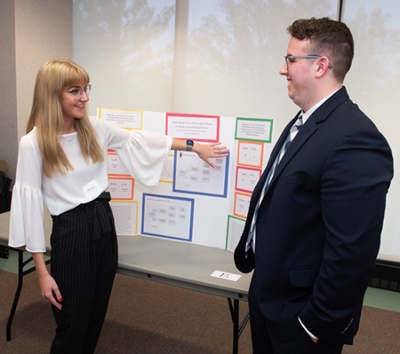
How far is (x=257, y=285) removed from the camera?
1.23 m

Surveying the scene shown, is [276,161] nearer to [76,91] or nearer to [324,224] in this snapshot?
[324,224]

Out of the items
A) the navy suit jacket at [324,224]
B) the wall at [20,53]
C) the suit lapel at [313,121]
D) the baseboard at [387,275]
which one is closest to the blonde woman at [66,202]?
the navy suit jacket at [324,224]

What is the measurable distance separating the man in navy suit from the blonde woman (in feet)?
2.56

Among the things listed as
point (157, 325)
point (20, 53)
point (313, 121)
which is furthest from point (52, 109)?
point (20, 53)

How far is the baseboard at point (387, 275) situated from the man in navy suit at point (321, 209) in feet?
7.68

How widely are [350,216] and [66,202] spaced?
3.73 feet

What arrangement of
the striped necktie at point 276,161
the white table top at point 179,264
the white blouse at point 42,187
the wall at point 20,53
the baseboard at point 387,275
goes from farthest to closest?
1. the wall at point 20,53
2. the baseboard at point 387,275
3. the white table top at point 179,264
4. the white blouse at point 42,187
5. the striped necktie at point 276,161

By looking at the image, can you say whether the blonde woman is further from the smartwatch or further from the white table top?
the smartwatch

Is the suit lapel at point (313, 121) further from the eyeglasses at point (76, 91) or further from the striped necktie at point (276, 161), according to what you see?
the eyeglasses at point (76, 91)

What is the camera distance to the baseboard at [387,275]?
10.5 feet

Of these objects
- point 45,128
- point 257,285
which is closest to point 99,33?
point 45,128

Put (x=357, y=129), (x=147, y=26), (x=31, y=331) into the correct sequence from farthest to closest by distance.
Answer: (x=147, y=26), (x=31, y=331), (x=357, y=129)

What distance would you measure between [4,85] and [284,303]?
3492mm

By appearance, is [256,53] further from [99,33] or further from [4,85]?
[4,85]
